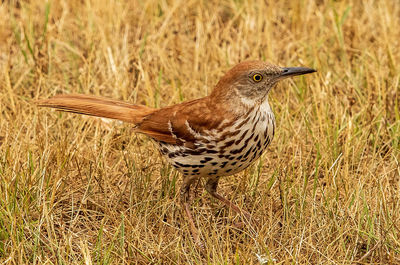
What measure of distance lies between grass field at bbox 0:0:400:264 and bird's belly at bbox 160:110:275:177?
350mm

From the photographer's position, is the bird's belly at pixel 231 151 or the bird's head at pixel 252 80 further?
the bird's head at pixel 252 80

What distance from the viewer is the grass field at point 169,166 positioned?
3803mm

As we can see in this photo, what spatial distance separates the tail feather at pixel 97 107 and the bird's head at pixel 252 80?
651mm

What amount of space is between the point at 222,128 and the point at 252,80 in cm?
34

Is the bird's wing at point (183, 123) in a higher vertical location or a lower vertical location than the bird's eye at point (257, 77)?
lower

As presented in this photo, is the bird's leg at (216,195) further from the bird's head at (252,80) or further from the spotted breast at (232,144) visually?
the bird's head at (252,80)

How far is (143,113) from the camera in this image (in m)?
Answer: 4.43

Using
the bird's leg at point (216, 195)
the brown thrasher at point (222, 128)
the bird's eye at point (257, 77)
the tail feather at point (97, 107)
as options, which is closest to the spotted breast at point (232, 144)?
the brown thrasher at point (222, 128)

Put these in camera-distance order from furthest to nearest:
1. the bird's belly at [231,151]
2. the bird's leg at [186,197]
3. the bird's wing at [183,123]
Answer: the bird's leg at [186,197] < the bird's wing at [183,123] < the bird's belly at [231,151]

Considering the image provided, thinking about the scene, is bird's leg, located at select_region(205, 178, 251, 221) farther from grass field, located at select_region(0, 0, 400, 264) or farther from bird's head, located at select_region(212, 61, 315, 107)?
bird's head, located at select_region(212, 61, 315, 107)

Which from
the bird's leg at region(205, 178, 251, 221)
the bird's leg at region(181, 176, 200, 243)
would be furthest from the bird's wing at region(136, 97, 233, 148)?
the bird's leg at region(205, 178, 251, 221)

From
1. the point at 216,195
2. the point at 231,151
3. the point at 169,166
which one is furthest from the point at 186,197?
the point at 231,151

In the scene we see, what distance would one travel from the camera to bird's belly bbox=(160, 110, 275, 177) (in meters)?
3.79

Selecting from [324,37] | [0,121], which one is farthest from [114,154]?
[324,37]
